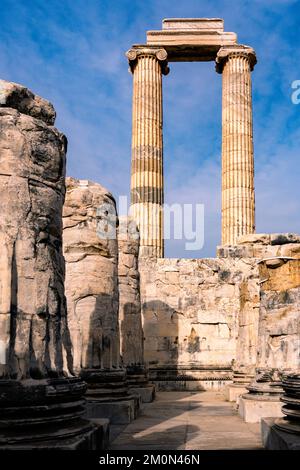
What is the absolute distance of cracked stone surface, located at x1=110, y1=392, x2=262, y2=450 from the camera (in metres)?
6.82

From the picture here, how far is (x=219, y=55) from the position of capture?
25594 mm

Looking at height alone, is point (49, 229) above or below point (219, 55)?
below

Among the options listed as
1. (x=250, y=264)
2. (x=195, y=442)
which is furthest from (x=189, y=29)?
(x=195, y=442)

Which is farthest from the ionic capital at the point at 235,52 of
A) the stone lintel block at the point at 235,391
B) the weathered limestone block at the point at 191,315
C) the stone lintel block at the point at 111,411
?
the stone lintel block at the point at 111,411

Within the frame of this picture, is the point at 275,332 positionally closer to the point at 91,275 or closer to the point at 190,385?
the point at 91,275

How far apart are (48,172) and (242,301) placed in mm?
8147

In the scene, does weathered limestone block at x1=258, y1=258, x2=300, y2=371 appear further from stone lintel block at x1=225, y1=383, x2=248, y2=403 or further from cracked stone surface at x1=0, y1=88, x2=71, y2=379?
cracked stone surface at x1=0, y1=88, x2=71, y2=379

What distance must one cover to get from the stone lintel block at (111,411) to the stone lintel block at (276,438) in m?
2.70

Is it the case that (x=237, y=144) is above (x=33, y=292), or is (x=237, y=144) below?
above

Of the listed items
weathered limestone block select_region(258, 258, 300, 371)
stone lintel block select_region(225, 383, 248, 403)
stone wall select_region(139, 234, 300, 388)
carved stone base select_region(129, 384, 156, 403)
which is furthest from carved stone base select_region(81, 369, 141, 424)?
stone wall select_region(139, 234, 300, 388)

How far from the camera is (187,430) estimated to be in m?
8.13

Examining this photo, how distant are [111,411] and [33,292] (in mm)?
4272

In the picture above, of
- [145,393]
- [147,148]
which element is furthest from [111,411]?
[147,148]

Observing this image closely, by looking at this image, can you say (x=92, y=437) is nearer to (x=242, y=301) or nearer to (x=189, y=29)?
(x=242, y=301)
